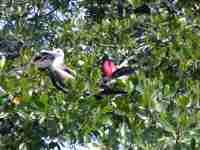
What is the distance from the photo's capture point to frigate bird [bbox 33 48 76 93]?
446 centimetres

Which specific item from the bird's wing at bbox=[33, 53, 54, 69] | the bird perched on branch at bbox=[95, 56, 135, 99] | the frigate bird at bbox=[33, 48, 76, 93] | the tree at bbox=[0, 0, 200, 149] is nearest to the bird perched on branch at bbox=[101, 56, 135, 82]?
the bird perched on branch at bbox=[95, 56, 135, 99]

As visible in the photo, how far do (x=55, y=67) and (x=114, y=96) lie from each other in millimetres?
680

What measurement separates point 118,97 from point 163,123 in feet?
1.64

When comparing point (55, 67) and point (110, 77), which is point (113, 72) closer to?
point (110, 77)

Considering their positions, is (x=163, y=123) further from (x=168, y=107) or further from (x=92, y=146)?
(x=92, y=146)

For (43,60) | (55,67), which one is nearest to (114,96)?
(55,67)

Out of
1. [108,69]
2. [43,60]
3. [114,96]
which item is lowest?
[114,96]

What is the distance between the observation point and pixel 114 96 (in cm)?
427

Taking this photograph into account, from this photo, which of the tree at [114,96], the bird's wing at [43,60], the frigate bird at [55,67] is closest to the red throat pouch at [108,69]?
the tree at [114,96]

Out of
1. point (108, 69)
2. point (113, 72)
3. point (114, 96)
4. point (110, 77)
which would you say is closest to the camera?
point (114, 96)

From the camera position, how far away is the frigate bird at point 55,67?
446 cm

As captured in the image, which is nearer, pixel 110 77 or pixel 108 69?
pixel 110 77

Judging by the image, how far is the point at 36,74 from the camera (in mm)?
4375

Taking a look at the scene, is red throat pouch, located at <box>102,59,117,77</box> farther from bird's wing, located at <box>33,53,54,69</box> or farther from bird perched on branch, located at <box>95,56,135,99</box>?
bird's wing, located at <box>33,53,54,69</box>
